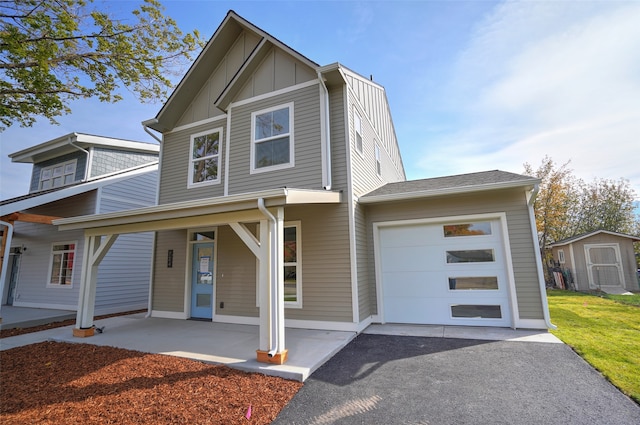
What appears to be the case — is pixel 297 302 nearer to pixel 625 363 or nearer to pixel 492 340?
pixel 492 340

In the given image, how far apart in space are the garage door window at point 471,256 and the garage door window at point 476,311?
946mm

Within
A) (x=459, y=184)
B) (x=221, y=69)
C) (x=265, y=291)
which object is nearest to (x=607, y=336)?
(x=459, y=184)

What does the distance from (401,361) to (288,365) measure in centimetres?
169

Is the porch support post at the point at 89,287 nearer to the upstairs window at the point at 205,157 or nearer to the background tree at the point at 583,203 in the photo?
the upstairs window at the point at 205,157

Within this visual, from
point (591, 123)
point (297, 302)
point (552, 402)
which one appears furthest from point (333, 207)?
point (591, 123)

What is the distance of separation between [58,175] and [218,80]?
8.17m

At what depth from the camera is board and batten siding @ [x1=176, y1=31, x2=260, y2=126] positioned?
26.6 ft

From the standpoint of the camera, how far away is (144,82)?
780cm

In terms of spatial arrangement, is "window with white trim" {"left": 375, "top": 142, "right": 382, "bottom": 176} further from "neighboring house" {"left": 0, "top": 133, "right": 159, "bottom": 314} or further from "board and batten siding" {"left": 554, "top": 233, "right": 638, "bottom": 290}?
"board and batten siding" {"left": 554, "top": 233, "right": 638, "bottom": 290}

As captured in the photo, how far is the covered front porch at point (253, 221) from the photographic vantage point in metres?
4.32

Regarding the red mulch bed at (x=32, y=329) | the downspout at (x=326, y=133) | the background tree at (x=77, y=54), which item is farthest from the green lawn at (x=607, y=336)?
the red mulch bed at (x=32, y=329)

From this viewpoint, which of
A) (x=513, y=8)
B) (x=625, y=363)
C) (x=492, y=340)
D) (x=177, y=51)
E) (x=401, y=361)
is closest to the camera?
(x=625, y=363)

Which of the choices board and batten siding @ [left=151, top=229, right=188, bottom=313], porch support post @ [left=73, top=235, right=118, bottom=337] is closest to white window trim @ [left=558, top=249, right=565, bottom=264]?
board and batten siding @ [left=151, top=229, right=188, bottom=313]

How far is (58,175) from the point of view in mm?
11398
